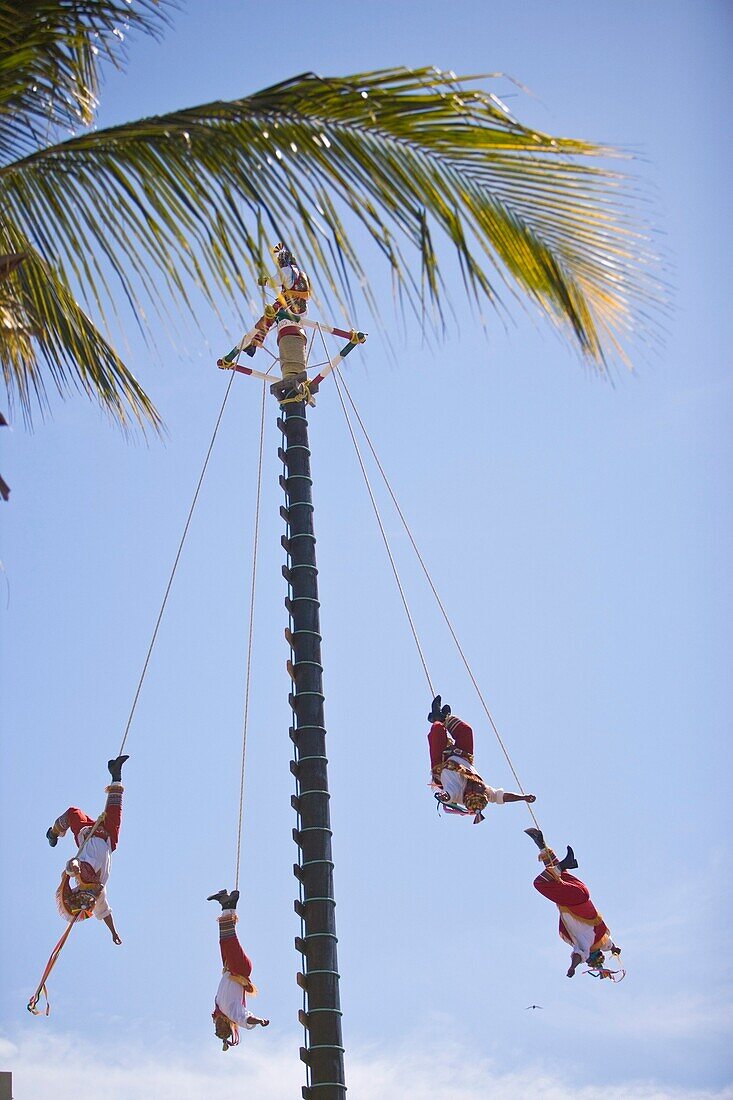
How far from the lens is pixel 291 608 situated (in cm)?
1050

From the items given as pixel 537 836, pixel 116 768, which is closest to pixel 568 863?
pixel 537 836

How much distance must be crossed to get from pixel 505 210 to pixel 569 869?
7.72 meters

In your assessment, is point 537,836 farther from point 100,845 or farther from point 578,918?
point 100,845

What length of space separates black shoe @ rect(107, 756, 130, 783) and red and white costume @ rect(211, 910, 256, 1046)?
1.63 meters

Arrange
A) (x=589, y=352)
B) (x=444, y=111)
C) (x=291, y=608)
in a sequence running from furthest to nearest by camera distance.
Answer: (x=291, y=608) → (x=589, y=352) → (x=444, y=111)

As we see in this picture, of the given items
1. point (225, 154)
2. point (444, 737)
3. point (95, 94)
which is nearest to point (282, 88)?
point (225, 154)

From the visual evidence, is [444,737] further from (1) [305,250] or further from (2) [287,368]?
(1) [305,250]

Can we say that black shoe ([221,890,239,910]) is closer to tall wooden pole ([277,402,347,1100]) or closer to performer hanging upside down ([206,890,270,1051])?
performer hanging upside down ([206,890,270,1051])

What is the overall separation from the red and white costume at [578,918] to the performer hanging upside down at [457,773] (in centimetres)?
80

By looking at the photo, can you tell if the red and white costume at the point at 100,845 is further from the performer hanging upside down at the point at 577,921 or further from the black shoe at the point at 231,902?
the performer hanging upside down at the point at 577,921

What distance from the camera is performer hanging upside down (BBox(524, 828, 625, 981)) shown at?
33.3 ft

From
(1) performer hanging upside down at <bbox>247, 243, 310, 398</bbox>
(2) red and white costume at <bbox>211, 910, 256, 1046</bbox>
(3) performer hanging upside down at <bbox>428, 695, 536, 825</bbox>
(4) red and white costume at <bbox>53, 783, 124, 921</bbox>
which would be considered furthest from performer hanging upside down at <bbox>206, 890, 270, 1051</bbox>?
(1) performer hanging upside down at <bbox>247, 243, 310, 398</bbox>

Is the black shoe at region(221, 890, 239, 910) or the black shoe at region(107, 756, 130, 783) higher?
the black shoe at region(107, 756, 130, 783)

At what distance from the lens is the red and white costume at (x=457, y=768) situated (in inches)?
414
